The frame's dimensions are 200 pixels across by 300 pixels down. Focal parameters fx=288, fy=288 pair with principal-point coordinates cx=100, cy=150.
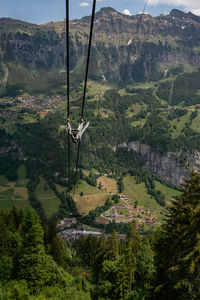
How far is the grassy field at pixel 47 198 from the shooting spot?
142175 millimetres

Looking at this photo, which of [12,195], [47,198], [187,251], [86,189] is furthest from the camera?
[86,189]

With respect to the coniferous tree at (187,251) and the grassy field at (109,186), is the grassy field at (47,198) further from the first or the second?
the coniferous tree at (187,251)

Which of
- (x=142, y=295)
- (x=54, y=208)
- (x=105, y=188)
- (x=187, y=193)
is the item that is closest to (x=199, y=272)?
(x=187, y=193)

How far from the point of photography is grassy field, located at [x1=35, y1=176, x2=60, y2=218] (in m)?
142

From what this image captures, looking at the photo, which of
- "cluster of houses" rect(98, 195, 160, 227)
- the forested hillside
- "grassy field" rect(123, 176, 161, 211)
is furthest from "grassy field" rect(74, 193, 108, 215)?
the forested hillside

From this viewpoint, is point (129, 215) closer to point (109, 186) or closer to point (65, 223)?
point (65, 223)

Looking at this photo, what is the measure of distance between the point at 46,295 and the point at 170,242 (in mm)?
17953

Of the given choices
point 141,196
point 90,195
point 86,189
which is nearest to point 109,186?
point 86,189

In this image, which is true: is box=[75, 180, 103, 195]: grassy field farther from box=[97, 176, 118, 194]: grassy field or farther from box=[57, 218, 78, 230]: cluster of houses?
box=[57, 218, 78, 230]: cluster of houses

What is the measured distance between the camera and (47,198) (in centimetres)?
15088

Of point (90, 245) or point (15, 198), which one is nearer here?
point (90, 245)

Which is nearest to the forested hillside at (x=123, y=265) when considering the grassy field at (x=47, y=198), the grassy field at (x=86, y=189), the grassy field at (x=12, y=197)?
the grassy field at (x=47, y=198)

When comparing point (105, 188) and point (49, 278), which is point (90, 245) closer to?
point (49, 278)

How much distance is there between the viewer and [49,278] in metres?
37.8
